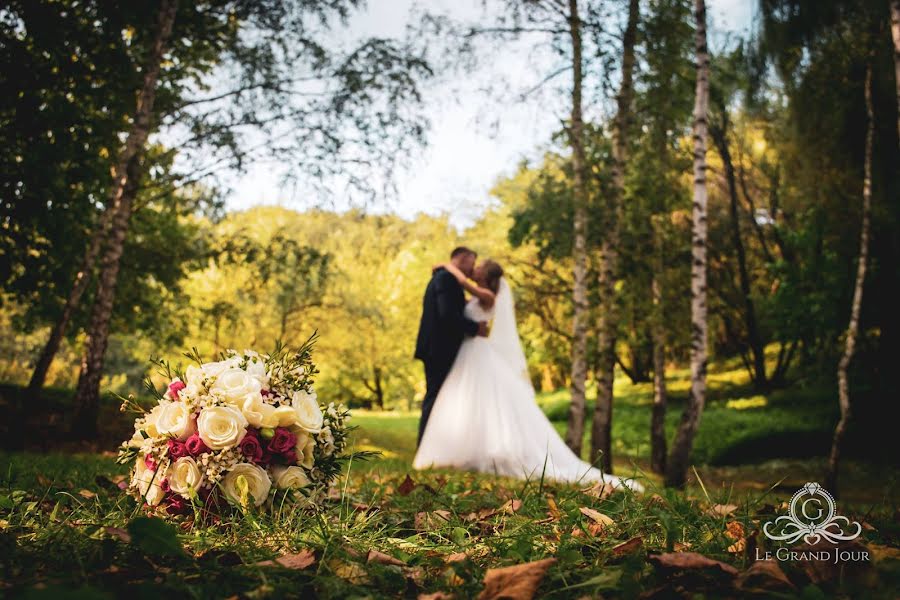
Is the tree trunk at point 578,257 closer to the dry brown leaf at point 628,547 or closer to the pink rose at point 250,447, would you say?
the pink rose at point 250,447

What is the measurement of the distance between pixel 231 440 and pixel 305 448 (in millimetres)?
345

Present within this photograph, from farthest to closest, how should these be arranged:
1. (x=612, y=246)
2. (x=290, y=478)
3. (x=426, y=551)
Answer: (x=612, y=246) → (x=290, y=478) → (x=426, y=551)

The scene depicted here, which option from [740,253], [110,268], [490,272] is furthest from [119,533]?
[740,253]

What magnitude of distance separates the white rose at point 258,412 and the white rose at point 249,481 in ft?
0.56

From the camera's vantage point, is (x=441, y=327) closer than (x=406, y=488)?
No

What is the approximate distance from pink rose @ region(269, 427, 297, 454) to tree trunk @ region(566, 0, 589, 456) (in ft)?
27.9

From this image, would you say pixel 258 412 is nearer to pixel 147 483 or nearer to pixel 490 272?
pixel 147 483

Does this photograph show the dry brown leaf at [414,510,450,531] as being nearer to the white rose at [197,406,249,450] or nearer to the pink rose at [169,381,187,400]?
the white rose at [197,406,249,450]

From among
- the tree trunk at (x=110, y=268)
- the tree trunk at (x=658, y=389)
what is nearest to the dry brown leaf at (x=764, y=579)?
the tree trunk at (x=110, y=268)

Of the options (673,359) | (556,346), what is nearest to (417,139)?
(556,346)

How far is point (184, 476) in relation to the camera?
90.8 inches

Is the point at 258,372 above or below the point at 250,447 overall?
above

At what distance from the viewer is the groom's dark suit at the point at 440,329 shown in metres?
8.26

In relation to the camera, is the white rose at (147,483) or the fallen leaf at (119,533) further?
the white rose at (147,483)
